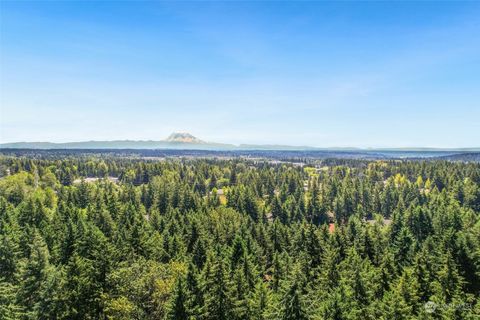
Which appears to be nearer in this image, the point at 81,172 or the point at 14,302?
the point at 14,302

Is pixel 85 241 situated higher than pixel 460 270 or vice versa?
pixel 85 241

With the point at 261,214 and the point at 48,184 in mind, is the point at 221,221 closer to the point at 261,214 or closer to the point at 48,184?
the point at 261,214

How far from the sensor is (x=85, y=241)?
43375 mm

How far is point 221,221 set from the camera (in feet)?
240

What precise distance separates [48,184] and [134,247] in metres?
109

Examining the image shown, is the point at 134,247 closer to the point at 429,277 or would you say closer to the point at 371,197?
the point at 429,277

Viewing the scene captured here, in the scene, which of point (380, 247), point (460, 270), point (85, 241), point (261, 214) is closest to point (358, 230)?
point (380, 247)

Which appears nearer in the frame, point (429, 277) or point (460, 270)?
point (429, 277)

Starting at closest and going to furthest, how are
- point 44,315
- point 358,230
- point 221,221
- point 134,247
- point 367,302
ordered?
1. point 44,315
2. point 367,302
3. point 134,247
4. point 358,230
5. point 221,221

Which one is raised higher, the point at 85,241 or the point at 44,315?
the point at 85,241

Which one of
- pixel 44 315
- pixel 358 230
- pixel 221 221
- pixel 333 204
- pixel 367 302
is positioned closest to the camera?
pixel 44 315

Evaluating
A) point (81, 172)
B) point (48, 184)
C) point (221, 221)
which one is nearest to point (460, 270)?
point (221, 221)

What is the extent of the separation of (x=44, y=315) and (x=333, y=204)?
3613 inches

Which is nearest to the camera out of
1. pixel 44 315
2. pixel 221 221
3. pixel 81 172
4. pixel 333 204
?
pixel 44 315
